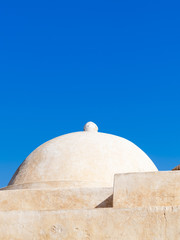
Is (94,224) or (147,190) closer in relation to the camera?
(94,224)

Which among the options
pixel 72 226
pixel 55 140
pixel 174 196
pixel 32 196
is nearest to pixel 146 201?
pixel 174 196

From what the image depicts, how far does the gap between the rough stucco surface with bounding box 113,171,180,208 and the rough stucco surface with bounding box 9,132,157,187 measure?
4.21m

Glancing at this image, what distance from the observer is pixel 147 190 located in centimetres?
504

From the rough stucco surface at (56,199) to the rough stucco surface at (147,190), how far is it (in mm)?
890

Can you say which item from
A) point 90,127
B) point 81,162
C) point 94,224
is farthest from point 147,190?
point 90,127

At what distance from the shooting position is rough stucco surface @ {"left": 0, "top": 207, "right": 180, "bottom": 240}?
14.9 feet

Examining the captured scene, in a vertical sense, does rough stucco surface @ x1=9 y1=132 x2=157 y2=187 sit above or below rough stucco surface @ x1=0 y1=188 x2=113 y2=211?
above

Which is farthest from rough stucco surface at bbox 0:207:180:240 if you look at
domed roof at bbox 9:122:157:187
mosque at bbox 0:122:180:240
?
domed roof at bbox 9:122:157:187

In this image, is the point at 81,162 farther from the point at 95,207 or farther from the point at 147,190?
the point at 147,190

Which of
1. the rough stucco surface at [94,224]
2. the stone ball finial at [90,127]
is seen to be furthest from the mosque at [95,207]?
the stone ball finial at [90,127]

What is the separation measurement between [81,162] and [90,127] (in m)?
2.03

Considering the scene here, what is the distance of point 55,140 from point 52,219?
5.90 m

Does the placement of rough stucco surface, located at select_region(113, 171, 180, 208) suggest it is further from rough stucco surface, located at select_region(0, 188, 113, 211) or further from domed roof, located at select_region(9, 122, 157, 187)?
domed roof, located at select_region(9, 122, 157, 187)

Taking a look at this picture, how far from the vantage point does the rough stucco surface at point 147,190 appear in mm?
4941
